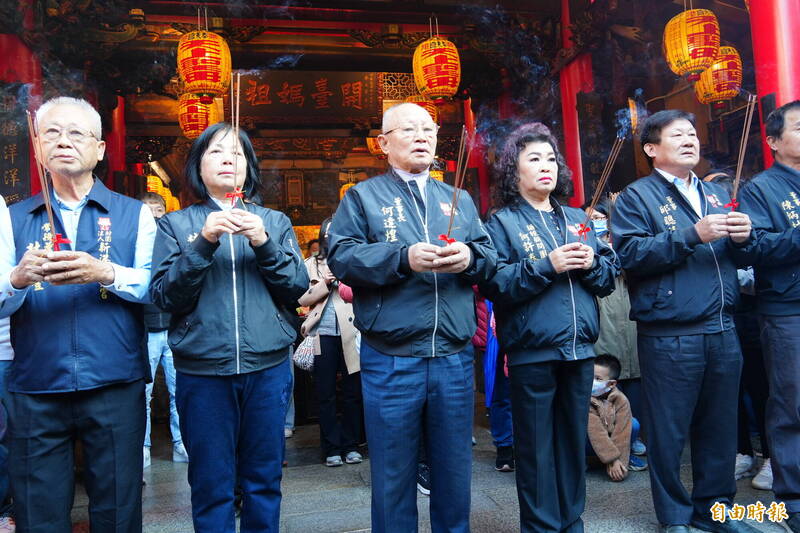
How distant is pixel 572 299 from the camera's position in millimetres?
2455

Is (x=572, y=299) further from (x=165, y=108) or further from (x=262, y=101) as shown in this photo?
(x=165, y=108)

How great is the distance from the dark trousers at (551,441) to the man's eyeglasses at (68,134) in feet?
6.08

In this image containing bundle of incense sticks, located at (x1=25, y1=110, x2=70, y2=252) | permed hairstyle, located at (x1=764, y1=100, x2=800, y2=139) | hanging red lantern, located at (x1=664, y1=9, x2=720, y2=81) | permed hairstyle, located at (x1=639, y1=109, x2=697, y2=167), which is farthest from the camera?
hanging red lantern, located at (x1=664, y1=9, x2=720, y2=81)

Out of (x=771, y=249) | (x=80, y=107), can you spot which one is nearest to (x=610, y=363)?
(x=771, y=249)

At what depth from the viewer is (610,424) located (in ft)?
11.8

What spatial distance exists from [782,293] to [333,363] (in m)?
2.65

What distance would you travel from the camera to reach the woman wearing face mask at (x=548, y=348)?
2.38 m

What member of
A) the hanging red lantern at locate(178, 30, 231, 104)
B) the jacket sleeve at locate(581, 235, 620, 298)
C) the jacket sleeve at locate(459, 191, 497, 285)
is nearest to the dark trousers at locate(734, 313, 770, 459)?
the jacket sleeve at locate(581, 235, 620, 298)

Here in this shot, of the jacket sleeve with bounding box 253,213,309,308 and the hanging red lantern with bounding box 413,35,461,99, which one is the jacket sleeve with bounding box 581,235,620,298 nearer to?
the jacket sleeve with bounding box 253,213,309,308

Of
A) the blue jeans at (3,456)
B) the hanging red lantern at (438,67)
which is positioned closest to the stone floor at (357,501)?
the blue jeans at (3,456)

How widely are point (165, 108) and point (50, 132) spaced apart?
838 centimetres

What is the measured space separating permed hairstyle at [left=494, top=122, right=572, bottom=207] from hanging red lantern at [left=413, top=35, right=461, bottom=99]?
3.94 meters

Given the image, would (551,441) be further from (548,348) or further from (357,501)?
(357,501)

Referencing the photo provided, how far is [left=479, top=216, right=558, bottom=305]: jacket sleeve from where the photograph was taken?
2357mm
